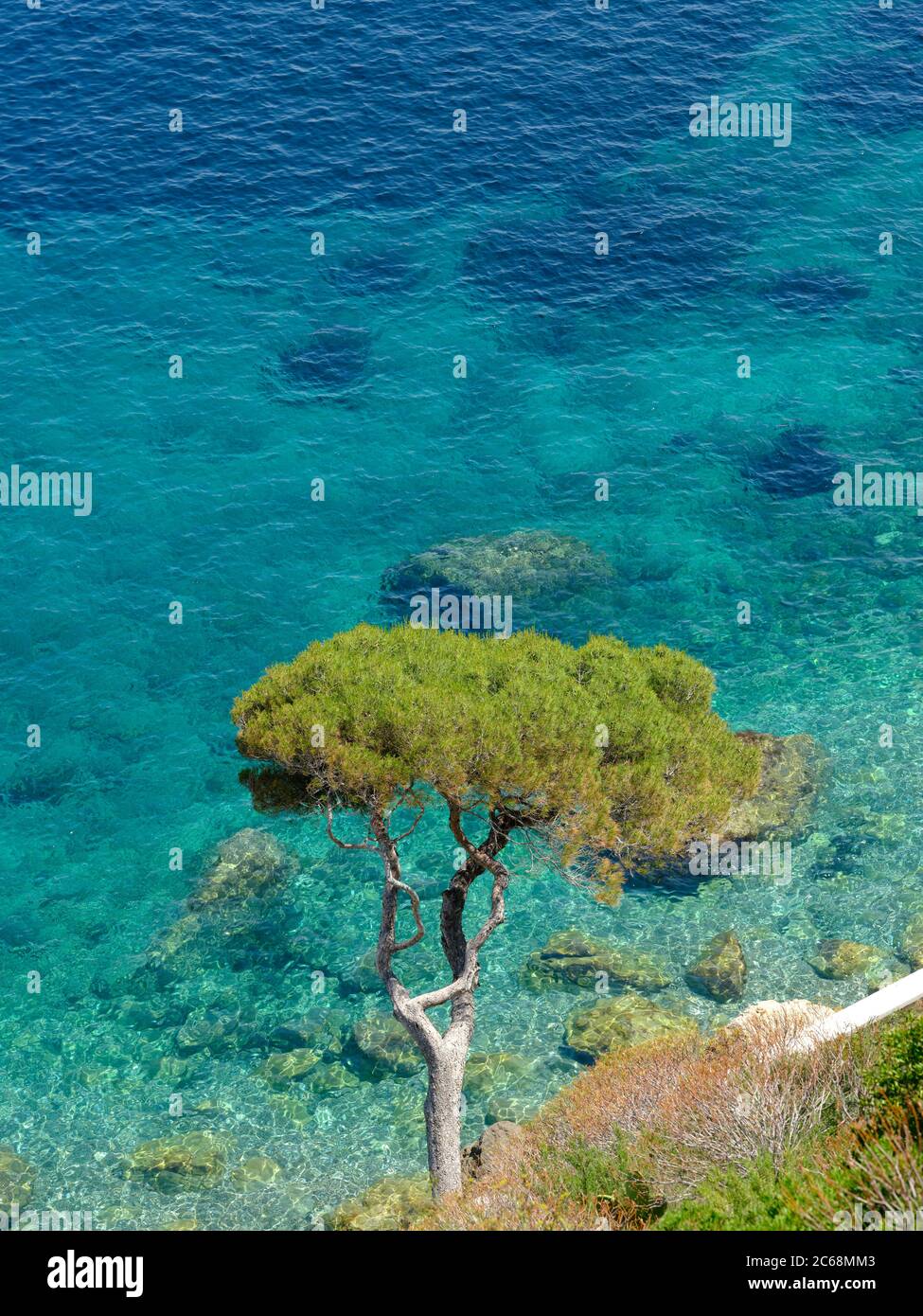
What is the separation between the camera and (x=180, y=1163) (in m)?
28.8

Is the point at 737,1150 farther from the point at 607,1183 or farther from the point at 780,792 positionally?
the point at 780,792

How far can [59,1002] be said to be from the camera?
33.2 metres

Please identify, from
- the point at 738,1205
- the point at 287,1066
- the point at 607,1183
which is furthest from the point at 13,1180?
the point at 738,1205

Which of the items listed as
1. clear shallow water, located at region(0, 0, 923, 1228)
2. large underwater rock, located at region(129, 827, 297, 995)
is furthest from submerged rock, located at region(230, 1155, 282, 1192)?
large underwater rock, located at region(129, 827, 297, 995)

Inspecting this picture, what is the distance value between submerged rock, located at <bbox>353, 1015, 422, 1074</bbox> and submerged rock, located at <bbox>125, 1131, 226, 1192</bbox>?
13.3 feet

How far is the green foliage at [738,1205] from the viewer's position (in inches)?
702

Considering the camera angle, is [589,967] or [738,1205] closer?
[738,1205]

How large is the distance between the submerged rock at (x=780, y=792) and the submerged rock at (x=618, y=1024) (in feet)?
21.0

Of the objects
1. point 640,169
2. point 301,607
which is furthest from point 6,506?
point 640,169

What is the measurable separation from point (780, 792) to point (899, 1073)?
17777 millimetres

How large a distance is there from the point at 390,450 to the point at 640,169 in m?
23.4

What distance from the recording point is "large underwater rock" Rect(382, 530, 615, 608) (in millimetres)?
44562

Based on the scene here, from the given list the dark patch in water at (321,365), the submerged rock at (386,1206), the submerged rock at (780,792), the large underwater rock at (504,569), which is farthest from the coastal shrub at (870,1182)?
the dark patch in water at (321,365)

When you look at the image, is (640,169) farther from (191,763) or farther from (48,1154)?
(48,1154)
